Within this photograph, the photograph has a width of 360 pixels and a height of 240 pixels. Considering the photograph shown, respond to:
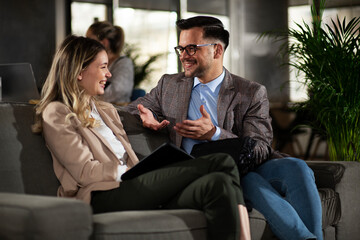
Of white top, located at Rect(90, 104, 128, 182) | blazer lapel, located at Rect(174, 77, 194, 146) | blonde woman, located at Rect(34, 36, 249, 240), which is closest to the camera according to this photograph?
blonde woman, located at Rect(34, 36, 249, 240)

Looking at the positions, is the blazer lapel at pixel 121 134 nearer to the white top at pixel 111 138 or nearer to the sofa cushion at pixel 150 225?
the white top at pixel 111 138

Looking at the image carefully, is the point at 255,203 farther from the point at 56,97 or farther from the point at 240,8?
the point at 240,8

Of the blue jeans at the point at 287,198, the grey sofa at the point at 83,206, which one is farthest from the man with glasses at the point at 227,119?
the grey sofa at the point at 83,206

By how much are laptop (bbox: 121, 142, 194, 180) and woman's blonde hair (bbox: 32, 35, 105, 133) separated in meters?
0.35

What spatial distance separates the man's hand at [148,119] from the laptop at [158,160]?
22.0 inches

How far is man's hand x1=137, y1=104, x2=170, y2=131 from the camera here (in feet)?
9.35

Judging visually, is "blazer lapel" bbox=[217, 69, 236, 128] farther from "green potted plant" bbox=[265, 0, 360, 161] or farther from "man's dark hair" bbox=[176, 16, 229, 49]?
"green potted plant" bbox=[265, 0, 360, 161]

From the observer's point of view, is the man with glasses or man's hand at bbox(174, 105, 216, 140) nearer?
the man with glasses

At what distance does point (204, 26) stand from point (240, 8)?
19.2ft

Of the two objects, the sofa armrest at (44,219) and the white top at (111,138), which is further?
the white top at (111,138)

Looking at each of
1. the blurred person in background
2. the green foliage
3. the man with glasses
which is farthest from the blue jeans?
the green foliage

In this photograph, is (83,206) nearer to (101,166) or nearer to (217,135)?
(101,166)

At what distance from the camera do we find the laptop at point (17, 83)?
11.2 feet

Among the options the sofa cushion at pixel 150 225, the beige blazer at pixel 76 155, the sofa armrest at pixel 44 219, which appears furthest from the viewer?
the beige blazer at pixel 76 155
